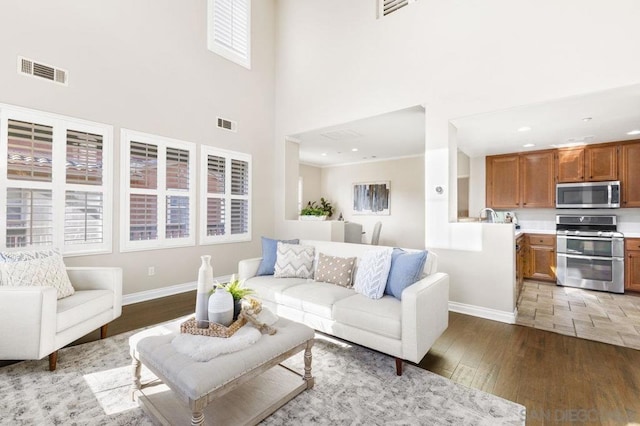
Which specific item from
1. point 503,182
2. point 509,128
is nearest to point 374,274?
point 509,128

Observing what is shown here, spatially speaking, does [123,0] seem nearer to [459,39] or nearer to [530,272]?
[459,39]

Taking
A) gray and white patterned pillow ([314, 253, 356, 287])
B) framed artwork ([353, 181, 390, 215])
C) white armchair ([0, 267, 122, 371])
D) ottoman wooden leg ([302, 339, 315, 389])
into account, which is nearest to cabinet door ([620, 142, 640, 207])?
framed artwork ([353, 181, 390, 215])

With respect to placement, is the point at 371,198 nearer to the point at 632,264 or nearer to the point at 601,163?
the point at 601,163

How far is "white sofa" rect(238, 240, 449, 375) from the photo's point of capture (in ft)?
7.16

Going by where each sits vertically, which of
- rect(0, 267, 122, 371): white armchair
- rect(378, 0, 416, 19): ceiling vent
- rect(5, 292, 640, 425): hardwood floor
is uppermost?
rect(378, 0, 416, 19): ceiling vent

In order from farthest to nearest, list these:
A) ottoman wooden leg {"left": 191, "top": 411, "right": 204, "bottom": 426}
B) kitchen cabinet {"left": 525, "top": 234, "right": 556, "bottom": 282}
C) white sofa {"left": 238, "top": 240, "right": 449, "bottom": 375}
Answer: kitchen cabinet {"left": 525, "top": 234, "right": 556, "bottom": 282}, white sofa {"left": 238, "top": 240, "right": 449, "bottom": 375}, ottoman wooden leg {"left": 191, "top": 411, "right": 204, "bottom": 426}

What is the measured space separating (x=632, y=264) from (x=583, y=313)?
1.85 meters

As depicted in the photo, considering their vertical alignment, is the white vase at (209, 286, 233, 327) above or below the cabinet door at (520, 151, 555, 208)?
below

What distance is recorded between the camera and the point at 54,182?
133 inches

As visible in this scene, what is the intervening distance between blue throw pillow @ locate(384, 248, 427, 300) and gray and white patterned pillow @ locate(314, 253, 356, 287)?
1.62 feet

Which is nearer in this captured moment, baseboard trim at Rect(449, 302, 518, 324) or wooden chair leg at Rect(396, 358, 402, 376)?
wooden chair leg at Rect(396, 358, 402, 376)

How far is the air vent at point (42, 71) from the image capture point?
3.20 metres

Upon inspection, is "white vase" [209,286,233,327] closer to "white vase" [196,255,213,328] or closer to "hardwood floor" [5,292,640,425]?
"white vase" [196,255,213,328]

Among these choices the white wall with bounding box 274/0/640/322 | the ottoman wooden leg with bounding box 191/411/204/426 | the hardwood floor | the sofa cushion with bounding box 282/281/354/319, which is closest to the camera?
the ottoman wooden leg with bounding box 191/411/204/426
